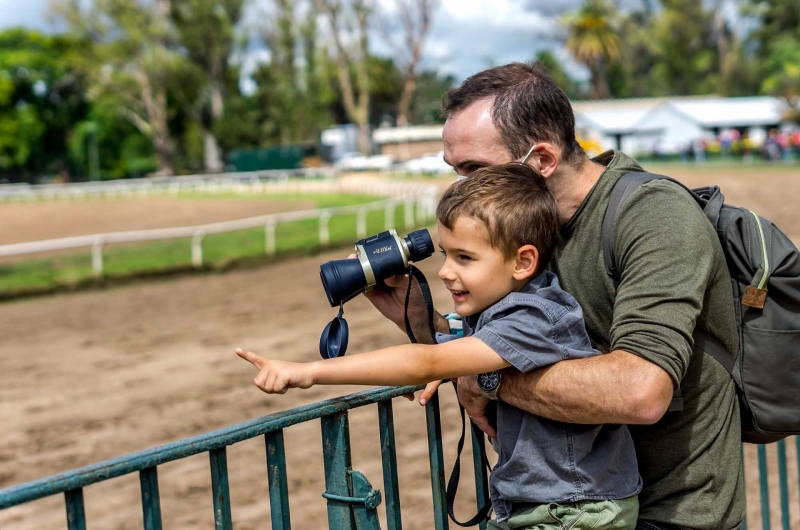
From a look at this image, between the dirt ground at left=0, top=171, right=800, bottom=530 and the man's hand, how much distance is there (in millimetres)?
2774

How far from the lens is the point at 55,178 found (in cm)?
7088

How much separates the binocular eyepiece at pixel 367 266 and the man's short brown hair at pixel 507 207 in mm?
119

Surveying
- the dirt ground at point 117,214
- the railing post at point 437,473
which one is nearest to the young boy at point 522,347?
the railing post at point 437,473

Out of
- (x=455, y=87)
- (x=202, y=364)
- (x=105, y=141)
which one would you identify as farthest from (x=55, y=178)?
(x=455, y=87)

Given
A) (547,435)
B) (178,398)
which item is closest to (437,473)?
(547,435)

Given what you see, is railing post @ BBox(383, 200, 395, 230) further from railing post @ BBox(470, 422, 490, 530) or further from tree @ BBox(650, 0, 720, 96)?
tree @ BBox(650, 0, 720, 96)

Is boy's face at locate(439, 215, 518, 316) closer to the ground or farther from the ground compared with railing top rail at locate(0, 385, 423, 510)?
farther from the ground

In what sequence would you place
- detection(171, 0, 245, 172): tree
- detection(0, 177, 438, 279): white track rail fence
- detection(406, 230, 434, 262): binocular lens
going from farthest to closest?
detection(171, 0, 245, 172): tree → detection(0, 177, 438, 279): white track rail fence → detection(406, 230, 434, 262): binocular lens

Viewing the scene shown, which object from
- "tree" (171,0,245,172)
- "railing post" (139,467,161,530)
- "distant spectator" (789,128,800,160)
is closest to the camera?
"railing post" (139,467,161,530)

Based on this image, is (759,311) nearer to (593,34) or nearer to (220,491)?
(220,491)

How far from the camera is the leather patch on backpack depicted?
1.89m

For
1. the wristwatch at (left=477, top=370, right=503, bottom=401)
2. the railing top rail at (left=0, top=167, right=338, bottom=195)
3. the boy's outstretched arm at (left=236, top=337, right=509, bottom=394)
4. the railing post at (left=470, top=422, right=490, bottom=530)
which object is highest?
the boy's outstretched arm at (left=236, top=337, right=509, bottom=394)

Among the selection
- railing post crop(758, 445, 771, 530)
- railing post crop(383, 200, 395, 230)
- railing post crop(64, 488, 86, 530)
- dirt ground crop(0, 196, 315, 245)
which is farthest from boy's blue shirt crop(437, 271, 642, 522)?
dirt ground crop(0, 196, 315, 245)

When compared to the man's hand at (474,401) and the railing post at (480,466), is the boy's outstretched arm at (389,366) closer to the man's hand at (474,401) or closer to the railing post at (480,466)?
the man's hand at (474,401)
